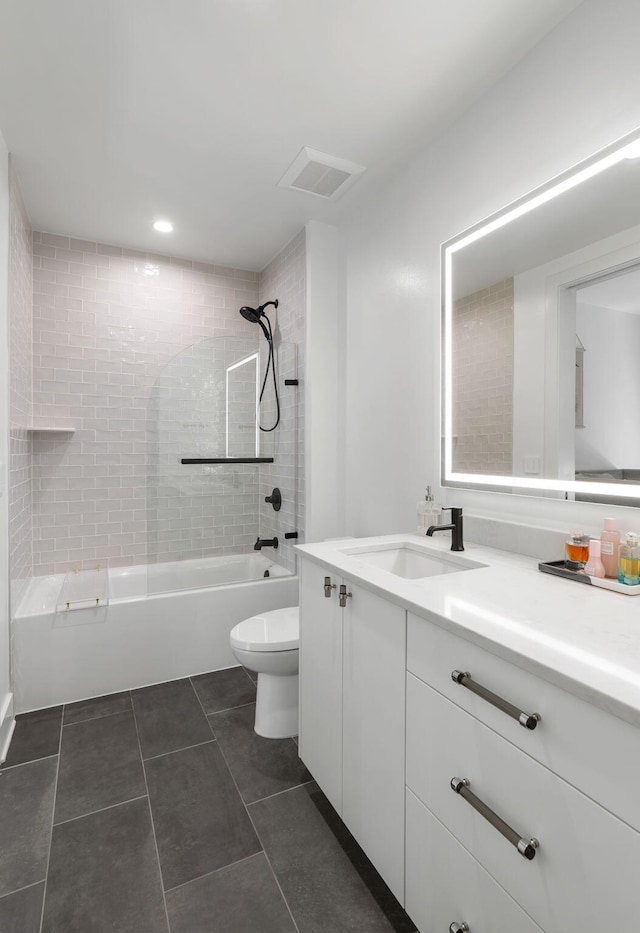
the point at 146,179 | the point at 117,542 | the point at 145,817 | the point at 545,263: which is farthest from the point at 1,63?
the point at 145,817

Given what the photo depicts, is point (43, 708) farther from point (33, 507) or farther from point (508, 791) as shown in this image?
point (508, 791)

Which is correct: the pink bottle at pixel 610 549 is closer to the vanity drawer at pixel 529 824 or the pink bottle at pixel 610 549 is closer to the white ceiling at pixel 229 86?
the vanity drawer at pixel 529 824

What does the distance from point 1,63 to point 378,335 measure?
1810 mm

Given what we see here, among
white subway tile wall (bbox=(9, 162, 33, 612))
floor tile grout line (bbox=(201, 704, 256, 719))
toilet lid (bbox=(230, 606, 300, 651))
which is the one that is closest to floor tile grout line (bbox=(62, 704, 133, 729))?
floor tile grout line (bbox=(201, 704, 256, 719))

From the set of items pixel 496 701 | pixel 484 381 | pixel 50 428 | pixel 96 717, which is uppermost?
pixel 484 381

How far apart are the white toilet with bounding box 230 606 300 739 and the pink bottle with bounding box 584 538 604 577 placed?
3.85 ft

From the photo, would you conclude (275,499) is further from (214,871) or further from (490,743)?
(490,743)

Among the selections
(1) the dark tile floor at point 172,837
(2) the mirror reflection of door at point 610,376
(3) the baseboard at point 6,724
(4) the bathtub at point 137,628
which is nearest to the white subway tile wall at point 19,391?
(4) the bathtub at point 137,628

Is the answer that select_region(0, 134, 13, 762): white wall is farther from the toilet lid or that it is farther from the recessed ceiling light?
the recessed ceiling light

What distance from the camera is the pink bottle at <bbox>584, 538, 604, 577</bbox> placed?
4.25 feet

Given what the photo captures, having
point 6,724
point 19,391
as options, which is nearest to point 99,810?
point 6,724

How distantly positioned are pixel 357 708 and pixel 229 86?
88.6 inches

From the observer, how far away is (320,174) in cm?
237

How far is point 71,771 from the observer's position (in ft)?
6.19
